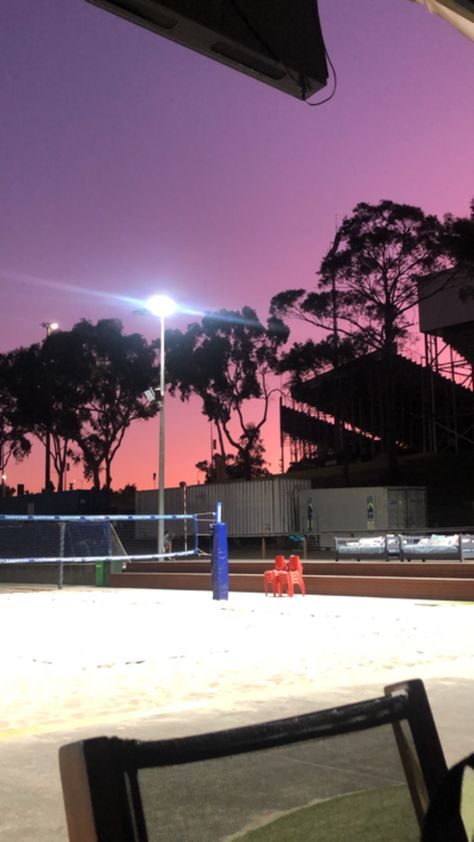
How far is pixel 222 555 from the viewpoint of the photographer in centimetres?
1988

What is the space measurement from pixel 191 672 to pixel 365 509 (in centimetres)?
2842

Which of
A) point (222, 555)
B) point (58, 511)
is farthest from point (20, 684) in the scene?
point (58, 511)

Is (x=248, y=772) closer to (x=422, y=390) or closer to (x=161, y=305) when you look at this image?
(x=161, y=305)

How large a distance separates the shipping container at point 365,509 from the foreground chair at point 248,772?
3339cm

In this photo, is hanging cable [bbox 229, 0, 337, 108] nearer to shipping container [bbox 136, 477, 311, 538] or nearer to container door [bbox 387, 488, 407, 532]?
container door [bbox 387, 488, 407, 532]

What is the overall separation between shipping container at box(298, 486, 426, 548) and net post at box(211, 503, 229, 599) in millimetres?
15483

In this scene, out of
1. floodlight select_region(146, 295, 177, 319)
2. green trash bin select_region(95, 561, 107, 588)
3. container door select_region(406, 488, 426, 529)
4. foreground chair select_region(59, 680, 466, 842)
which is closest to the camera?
foreground chair select_region(59, 680, 466, 842)

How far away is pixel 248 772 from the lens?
5.62ft

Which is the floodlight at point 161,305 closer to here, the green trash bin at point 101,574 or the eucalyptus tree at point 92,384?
the green trash bin at point 101,574

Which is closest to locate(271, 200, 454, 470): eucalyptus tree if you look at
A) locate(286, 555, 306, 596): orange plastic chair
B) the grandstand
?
the grandstand

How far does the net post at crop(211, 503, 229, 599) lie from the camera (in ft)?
63.6

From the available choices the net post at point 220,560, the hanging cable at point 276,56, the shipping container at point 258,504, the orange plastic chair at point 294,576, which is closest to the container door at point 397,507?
the shipping container at point 258,504

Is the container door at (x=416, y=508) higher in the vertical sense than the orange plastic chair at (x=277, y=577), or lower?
higher

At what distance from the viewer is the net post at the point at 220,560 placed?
763 inches
